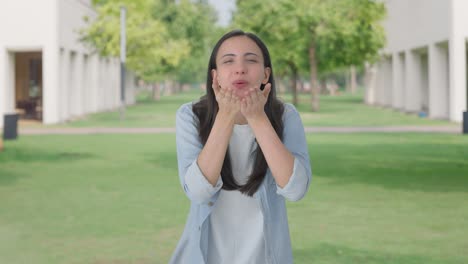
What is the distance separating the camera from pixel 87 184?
44.5ft

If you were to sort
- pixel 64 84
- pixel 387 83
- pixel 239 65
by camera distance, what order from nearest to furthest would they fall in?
pixel 239 65
pixel 64 84
pixel 387 83

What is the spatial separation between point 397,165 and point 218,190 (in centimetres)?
1379

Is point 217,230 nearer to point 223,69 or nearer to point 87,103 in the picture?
point 223,69

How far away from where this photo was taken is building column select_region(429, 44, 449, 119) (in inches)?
1473

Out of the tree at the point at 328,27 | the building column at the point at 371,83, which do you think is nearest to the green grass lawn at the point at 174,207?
the tree at the point at 328,27

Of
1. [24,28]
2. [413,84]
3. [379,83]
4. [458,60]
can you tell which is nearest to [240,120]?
[458,60]

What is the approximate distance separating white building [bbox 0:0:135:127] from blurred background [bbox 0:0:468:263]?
63 mm

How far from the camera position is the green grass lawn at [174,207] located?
26.4 ft

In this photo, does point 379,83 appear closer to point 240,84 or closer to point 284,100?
point 284,100

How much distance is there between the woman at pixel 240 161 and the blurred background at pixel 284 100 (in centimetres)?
477

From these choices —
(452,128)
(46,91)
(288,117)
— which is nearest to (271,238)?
(288,117)

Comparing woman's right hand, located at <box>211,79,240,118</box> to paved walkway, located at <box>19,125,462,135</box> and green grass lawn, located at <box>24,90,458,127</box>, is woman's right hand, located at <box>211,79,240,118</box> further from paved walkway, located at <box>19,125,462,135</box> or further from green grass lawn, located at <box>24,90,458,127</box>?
green grass lawn, located at <box>24,90,458,127</box>

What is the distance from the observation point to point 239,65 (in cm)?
279

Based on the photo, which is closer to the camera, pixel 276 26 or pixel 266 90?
pixel 266 90
